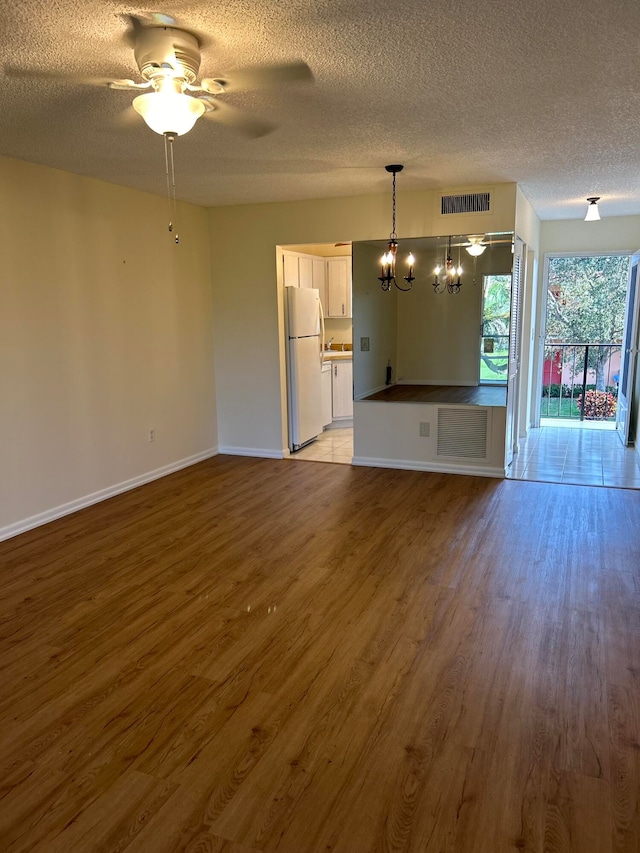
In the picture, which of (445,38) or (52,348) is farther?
(52,348)

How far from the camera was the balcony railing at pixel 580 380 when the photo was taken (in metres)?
7.54

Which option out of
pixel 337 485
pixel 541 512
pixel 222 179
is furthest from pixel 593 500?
pixel 222 179

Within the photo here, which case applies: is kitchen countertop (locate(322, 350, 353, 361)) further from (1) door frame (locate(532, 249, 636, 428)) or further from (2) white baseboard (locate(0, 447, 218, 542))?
(1) door frame (locate(532, 249, 636, 428))

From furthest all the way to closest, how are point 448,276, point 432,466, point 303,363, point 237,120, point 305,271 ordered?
point 305,271
point 303,363
point 432,466
point 448,276
point 237,120

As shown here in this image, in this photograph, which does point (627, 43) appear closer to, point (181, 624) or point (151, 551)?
point (181, 624)

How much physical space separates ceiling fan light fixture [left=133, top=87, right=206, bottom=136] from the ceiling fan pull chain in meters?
0.07

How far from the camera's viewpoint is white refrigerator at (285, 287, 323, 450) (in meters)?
5.91

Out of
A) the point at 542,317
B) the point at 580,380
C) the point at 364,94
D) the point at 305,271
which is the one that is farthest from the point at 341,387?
the point at 364,94

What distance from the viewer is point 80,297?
4.38 metres

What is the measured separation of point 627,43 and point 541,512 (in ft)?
9.68

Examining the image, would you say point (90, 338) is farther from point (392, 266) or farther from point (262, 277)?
point (392, 266)

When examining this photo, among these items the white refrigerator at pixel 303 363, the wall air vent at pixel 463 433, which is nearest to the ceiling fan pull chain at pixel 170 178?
the white refrigerator at pixel 303 363

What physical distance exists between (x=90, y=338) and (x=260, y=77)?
261cm

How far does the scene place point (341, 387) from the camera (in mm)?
7355
